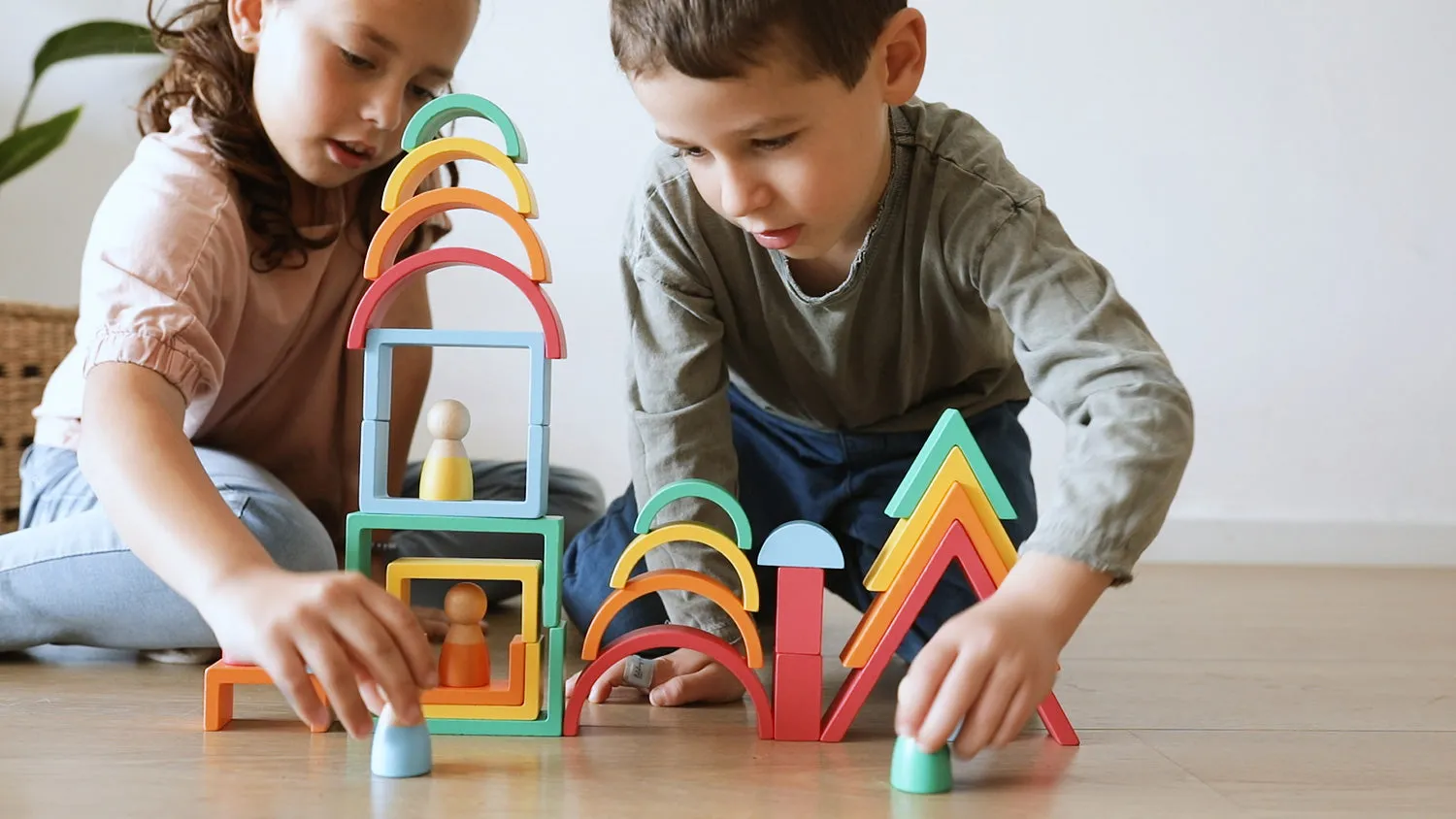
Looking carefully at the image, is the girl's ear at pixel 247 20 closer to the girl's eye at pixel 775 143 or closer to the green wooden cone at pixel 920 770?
the girl's eye at pixel 775 143

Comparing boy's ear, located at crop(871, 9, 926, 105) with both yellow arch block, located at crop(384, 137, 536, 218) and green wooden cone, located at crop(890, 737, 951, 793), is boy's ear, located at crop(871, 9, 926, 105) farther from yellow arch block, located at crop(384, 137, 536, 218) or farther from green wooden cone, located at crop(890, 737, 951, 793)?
green wooden cone, located at crop(890, 737, 951, 793)

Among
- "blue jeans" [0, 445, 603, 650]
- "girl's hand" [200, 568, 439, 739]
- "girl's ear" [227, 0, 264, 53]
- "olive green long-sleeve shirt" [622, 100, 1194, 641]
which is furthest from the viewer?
"girl's ear" [227, 0, 264, 53]

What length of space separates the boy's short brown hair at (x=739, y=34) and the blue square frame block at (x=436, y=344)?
0.64 ft

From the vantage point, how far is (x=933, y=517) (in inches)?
34.1

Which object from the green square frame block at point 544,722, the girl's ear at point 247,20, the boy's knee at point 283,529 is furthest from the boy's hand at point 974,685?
the girl's ear at point 247,20

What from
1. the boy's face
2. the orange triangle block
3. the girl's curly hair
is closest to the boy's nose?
the boy's face

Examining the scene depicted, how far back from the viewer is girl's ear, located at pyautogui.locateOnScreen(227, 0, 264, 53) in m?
1.20

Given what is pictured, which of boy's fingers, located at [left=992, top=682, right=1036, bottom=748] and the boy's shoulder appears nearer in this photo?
boy's fingers, located at [left=992, top=682, right=1036, bottom=748]

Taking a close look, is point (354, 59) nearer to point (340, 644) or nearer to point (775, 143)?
point (775, 143)

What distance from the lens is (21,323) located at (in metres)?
1.45

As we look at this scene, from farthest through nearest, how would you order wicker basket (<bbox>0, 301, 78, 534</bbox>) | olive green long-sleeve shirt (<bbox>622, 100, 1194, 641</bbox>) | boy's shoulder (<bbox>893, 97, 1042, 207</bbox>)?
wicker basket (<bbox>0, 301, 78, 534</bbox>) → boy's shoulder (<bbox>893, 97, 1042, 207</bbox>) → olive green long-sleeve shirt (<bbox>622, 100, 1194, 641</bbox>)

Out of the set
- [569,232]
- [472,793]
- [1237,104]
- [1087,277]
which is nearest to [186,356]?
[472,793]

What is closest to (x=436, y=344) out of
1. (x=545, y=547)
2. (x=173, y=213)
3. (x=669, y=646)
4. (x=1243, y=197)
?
(x=545, y=547)

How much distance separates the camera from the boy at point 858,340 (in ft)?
2.71
